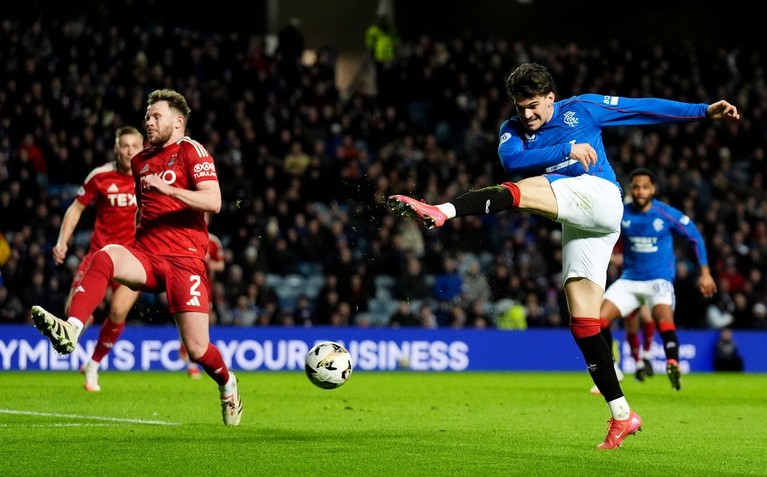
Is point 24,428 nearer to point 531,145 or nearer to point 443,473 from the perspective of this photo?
point 443,473

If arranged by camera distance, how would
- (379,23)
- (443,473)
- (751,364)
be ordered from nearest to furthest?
(443,473), (751,364), (379,23)

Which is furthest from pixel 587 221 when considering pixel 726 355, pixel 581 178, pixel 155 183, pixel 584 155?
pixel 726 355

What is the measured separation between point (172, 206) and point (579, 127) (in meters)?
2.76

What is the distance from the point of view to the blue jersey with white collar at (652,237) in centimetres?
1337

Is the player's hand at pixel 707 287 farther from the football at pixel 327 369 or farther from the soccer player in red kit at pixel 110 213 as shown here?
the soccer player in red kit at pixel 110 213

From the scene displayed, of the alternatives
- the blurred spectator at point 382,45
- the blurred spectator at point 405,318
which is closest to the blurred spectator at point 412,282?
the blurred spectator at point 405,318

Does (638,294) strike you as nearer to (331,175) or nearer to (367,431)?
(367,431)

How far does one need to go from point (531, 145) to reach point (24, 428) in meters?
3.85

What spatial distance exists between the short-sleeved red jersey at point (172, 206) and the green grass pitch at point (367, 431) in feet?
4.08

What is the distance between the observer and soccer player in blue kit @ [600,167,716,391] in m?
13.4

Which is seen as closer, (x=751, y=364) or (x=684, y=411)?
(x=684, y=411)

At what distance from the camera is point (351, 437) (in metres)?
7.95

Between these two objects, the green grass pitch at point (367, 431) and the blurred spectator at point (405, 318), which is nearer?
the green grass pitch at point (367, 431)

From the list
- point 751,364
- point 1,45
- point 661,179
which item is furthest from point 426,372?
point 1,45
